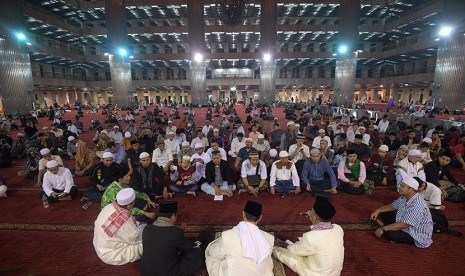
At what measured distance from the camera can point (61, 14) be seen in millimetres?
28141

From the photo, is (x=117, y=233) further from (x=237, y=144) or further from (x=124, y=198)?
(x=237, y=144)

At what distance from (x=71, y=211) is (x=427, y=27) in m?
34.4

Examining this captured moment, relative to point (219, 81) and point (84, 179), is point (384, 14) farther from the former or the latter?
point (84, 179)

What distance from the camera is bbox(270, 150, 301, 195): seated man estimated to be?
4.66 metres

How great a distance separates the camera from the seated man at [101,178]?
14.5 feet

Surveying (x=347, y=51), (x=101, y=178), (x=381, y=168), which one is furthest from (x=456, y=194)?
(x=347, y=51)

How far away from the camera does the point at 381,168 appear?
5055 millimetres

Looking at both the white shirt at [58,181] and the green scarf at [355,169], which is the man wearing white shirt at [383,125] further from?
the white shirt at [58,181]

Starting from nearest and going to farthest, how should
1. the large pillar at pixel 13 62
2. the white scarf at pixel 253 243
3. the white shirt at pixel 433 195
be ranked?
the white scarf at pixel 253 243 → the white shirt at pixel 433 195 → the large pillar at pixel 13 62

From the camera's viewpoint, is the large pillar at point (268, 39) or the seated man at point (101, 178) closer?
the seated man at point (101, 178)

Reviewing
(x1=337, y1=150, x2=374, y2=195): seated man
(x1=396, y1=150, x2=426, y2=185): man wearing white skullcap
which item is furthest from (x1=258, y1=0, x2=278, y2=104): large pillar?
(x1=396, y1=150, x2=426, y2=185): man wearing white skullcap

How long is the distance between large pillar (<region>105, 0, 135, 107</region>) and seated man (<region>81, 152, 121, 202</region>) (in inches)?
717

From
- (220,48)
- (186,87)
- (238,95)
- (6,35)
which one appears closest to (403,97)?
(238,95)

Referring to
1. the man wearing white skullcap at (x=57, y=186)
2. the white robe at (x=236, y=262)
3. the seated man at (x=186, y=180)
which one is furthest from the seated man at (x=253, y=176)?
the man wearing white skullcap at (x=57, y=186)
